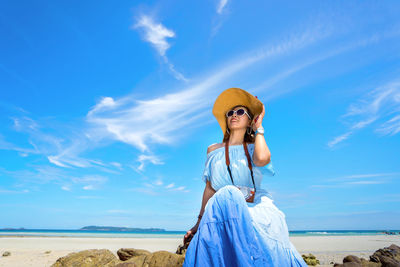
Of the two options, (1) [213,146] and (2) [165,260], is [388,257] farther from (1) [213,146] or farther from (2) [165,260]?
(1) [213,146]

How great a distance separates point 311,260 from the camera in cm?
827

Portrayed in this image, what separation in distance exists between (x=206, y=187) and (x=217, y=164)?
0.34 m

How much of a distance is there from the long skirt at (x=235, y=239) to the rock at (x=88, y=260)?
348 centimetres

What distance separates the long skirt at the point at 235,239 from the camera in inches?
84.3

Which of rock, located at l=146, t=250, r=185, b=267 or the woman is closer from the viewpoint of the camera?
the woman

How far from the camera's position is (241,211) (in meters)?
2.26

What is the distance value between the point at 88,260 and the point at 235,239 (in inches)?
150

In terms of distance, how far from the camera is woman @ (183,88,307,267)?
2.16 m

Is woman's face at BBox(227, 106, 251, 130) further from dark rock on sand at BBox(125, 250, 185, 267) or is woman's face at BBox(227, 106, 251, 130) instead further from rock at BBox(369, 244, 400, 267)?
rock at BBox(369, 244, 400, 267)

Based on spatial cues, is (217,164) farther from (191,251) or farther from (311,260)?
(311,260)

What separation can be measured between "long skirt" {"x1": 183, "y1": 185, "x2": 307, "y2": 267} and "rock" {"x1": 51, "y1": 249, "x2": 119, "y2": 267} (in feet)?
11.4

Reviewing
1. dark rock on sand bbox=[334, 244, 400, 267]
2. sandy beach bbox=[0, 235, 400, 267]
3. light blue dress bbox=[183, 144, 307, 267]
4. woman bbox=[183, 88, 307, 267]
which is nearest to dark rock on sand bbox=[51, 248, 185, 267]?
woman bbox=[183, 88, 307, 267]

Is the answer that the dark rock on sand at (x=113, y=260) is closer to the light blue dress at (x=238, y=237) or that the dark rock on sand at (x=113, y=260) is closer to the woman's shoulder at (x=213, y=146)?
the woman's shoulder at (x=213, y=146)

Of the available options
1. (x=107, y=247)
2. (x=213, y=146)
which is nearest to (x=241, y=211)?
(x=213, y=146)
